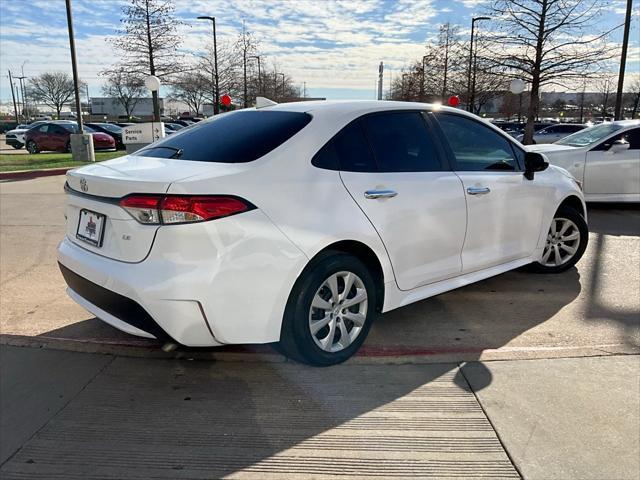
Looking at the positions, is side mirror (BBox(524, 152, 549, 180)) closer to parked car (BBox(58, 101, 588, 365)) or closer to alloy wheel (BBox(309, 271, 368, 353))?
parked car (BBox(58, 101, 588, 365))

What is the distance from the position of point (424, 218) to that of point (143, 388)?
2.09 m

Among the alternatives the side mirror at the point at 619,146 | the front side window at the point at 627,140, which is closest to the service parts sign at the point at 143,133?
the front side window at the point at 627,140

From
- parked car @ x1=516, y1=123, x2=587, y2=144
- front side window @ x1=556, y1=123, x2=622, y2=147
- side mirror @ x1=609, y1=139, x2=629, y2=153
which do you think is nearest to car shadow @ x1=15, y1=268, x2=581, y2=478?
side mirror @ x1=609, y1=139, x2=629, y2=153

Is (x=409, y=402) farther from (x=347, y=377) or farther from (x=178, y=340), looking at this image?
(x=178, y=340)

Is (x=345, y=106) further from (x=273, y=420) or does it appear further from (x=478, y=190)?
(x=273, y=420)

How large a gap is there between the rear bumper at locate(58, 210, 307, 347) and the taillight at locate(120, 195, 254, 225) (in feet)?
0.14

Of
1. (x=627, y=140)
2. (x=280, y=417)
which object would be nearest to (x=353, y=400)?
(x=280, y=417)

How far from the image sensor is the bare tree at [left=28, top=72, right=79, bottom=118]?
88.4 metres

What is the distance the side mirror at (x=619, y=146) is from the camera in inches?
340

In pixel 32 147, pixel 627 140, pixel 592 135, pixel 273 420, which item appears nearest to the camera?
pixel 273 420

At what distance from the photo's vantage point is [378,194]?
339 cm

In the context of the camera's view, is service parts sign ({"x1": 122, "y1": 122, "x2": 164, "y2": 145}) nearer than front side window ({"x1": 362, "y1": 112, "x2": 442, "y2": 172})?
No

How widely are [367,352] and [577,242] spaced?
2.87 meters

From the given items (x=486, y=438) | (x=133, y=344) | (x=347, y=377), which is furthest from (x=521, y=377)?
(x=133, y=344)
